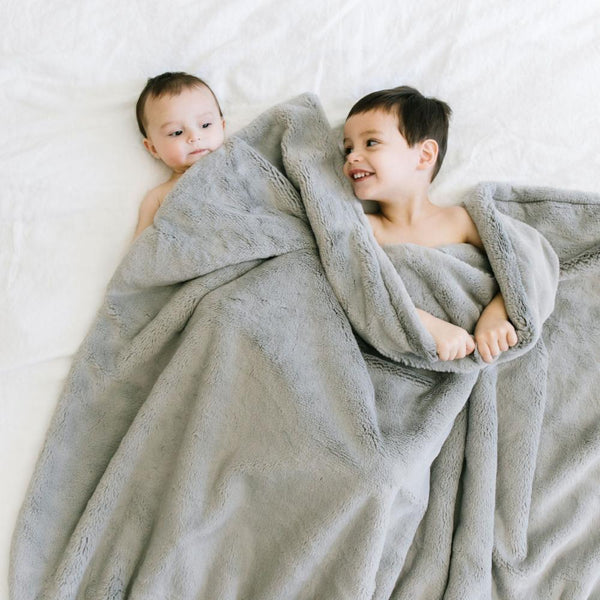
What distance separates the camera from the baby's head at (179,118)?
48.3 inches

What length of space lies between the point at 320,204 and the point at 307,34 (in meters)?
0.39

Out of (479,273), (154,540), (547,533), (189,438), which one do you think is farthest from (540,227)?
(154,540)

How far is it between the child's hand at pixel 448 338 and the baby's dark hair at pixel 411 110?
33 cm

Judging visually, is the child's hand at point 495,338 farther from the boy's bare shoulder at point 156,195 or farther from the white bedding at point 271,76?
the boy's bare shoulder at point 156,195

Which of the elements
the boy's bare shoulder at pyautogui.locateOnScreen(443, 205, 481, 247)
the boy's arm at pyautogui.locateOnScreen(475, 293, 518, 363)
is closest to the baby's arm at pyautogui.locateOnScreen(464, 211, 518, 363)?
the boy's arm at pyautogui.locateOnScreen(475, 293, 518, 363)

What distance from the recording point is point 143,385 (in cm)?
119

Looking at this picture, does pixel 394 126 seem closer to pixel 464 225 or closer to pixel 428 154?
pixel 428 154

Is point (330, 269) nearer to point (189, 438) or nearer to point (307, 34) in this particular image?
point (189, 438)

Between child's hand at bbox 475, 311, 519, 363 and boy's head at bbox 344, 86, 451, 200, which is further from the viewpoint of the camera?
boy's head at bbox 344, 86, 451, 200

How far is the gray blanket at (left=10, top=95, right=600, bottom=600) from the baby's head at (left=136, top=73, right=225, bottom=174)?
3.2 inches

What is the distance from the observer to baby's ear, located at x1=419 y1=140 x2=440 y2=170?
1.24 metres

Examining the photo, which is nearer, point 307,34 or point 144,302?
point 144,302

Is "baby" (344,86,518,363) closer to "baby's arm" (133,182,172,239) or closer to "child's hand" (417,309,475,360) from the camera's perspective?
"child's hand" (417,309,475,360)

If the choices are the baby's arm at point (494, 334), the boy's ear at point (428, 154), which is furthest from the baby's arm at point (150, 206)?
the baby's arm at point (494, 334)
